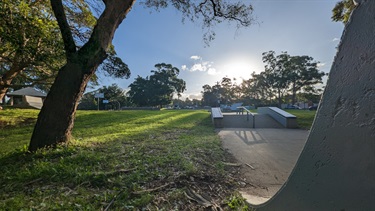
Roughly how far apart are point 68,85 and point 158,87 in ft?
141

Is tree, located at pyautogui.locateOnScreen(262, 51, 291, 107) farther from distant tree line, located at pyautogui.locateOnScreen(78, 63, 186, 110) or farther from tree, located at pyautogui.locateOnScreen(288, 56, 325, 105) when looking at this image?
distant tree line, located at pyautogui.locateOnScreen(78, 63, 186, 110)

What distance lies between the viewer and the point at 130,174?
10.1ft

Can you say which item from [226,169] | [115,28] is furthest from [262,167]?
[115,28]

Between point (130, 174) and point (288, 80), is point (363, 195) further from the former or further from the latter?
point (288, 80)

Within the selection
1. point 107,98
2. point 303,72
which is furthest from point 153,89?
point 303,72

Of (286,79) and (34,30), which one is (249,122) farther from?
(286,79)

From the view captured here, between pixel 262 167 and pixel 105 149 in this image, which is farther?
pixel 105 149

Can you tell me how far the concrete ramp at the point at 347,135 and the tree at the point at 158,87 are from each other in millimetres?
45131

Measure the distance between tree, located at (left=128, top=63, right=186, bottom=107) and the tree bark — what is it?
41617 mm

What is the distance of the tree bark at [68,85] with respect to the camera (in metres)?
4.10

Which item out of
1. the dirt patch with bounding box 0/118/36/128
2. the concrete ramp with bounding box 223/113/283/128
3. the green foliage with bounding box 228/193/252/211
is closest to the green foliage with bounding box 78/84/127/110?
the dirt patch with bounding box 0/118/36/128

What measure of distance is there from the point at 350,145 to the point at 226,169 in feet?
9.01

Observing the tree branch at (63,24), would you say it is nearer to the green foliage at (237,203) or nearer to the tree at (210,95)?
the green foliage at (237,203)

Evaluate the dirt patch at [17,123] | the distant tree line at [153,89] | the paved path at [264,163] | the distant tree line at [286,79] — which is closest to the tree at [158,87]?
the distant tree line at [153,89]
